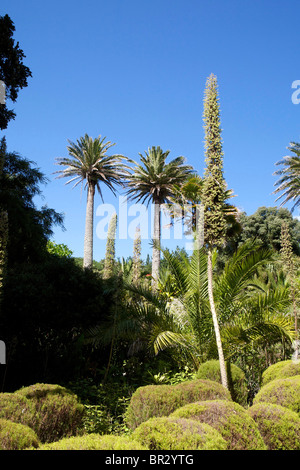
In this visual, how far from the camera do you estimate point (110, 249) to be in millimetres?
17234

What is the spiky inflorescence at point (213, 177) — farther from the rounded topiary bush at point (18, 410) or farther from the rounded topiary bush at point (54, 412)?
the rounded topiary bush at point (18, 410)

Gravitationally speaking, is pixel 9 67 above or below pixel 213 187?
above

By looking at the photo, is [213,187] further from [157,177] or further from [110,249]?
[157,177]

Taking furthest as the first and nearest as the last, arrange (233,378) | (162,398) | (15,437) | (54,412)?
(233,378), (162,398), (54,412), (15,437)

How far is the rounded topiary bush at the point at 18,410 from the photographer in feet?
13.9

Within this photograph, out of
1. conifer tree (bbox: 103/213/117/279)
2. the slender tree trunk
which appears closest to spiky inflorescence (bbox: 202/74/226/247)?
conifer tree (bbox: 103/213/117/279)

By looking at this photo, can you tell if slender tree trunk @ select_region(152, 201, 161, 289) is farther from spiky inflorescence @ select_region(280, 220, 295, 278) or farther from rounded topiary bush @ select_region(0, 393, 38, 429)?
rounded topiary bush @ select_region(0, 393, 38, 429)

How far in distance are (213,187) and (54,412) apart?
4613 mm

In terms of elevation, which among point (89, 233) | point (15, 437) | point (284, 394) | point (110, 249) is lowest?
point (284, 394)

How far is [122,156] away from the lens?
2438cm

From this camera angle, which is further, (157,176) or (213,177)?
(157,176)

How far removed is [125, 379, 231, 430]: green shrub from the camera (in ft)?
16.6

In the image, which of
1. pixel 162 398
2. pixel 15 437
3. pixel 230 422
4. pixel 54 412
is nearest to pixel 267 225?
pixel 162 398
